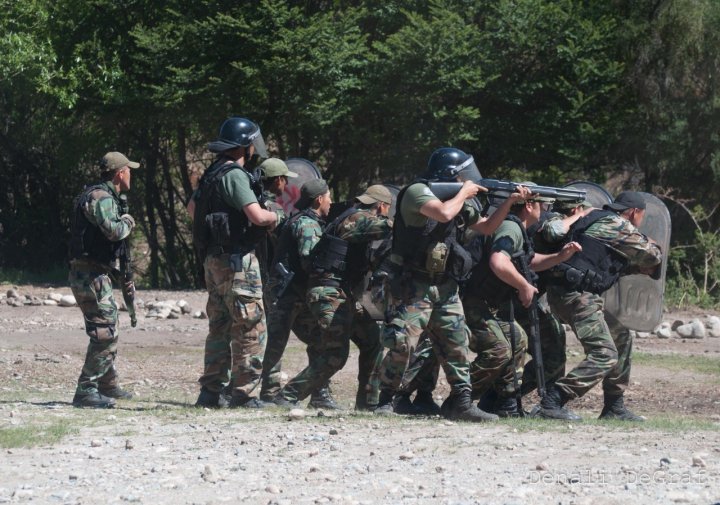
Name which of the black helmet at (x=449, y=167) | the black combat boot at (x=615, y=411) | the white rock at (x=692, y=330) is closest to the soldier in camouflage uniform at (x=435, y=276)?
the black helmet at (x=449, y=167)

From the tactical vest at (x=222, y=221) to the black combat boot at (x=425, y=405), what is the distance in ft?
5.54

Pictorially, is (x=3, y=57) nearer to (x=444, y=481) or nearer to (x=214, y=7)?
(x=214, y=7)

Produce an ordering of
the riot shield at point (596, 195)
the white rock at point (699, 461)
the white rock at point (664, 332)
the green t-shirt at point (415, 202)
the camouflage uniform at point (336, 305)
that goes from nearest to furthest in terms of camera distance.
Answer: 1. the white rock at point (699, 461)
2. the green t-shirt at point (415, 202)
3. the camouflage uniform at point (336, 305)
4. the riot shield at point (596, 195)
5. the white rock at point (664, 332)

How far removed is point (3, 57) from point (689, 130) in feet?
38.9

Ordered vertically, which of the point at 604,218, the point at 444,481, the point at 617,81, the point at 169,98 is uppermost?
the point at 617,81

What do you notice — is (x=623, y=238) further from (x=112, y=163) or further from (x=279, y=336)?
(x=112, y=163)

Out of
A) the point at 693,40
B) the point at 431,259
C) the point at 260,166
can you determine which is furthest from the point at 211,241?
the point at 693,40

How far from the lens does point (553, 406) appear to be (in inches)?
318

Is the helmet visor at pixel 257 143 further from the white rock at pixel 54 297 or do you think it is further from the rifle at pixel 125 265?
the white rock at pixel 54 297

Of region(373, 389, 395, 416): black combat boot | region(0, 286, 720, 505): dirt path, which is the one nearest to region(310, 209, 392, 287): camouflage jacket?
region(373, 389, 395, 416): black combat boot

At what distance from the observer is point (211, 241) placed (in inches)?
316

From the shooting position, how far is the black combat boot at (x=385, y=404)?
316 inches

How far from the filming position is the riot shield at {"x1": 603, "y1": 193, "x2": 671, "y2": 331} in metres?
8.91

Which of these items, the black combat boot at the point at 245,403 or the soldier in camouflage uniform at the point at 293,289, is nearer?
the black combat boot at the point at 245,403
